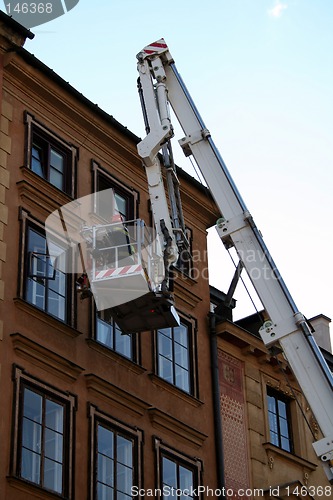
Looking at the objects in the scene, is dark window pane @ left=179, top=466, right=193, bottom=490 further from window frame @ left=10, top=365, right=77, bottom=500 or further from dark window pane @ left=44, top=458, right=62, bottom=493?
dark window pane @ left=44, top=458, right=62, bottom=493

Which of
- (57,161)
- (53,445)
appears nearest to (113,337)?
(53,445)

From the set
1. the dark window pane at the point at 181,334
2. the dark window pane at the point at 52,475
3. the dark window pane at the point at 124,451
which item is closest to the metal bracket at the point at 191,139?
the dark window pane at the point at 181,334

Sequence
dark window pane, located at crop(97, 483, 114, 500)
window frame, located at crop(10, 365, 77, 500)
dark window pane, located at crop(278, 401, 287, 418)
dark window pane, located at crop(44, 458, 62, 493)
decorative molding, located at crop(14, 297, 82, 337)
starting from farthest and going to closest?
dark window pane, located at crop(278, 401, 287, 418) → dark window pane, located at crop(97, 483, 114, 500) → decorative molding, located at crop(14, 297, 82, 337) → dark window pane, located at crop(44, 458, 62, 493) → window frame, located at crop(10, 365, 77, 500)

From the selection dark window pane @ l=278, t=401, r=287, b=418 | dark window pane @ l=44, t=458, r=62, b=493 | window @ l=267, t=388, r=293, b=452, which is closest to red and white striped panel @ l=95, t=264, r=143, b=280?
dark window pane @ l=44, t=458, r=62, b=493

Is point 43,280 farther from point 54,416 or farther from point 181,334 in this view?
point 181,334

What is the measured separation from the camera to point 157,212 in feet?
79.8

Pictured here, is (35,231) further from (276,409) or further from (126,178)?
(276,409)

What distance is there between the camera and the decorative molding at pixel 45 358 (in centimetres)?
2358

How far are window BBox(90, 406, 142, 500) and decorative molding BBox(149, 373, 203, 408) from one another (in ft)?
5.16

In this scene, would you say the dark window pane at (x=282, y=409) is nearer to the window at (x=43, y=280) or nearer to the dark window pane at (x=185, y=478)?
the dark window pane at (x=185, y=478)

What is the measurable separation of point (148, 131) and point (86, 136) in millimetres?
3777

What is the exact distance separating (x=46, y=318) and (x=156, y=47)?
22.1 feet

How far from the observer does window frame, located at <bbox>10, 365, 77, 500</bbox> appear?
22.3 meters

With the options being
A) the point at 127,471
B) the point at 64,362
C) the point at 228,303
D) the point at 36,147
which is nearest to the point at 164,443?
the point at 127,471
